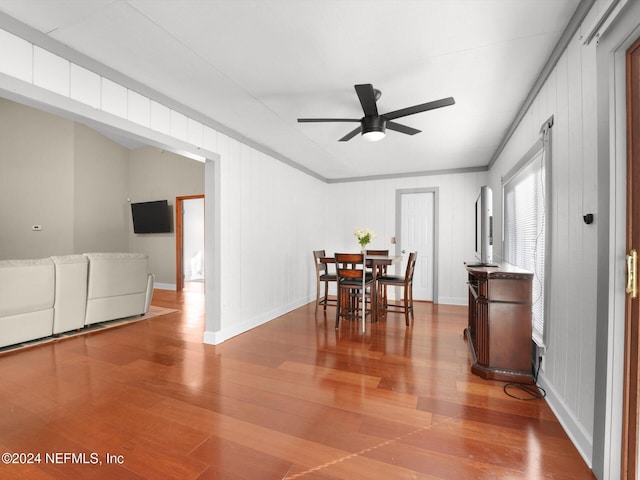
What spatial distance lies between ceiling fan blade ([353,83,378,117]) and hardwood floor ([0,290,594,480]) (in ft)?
7.36

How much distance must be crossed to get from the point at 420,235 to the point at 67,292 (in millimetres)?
5394

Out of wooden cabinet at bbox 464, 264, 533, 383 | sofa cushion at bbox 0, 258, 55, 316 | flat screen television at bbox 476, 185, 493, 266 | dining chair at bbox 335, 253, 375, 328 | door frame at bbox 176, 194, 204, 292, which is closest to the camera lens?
wooden cabinet at bbox 464, 264, 533, 383

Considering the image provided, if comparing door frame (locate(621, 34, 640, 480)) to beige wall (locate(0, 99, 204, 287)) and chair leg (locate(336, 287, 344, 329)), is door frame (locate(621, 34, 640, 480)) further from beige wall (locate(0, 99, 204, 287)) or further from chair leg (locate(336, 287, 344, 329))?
beige wall (locate(0, 99, 204, 287))

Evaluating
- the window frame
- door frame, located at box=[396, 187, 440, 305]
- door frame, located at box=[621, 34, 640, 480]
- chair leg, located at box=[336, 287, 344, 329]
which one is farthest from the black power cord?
door frame, located at box=[396, 187, 440, 305]

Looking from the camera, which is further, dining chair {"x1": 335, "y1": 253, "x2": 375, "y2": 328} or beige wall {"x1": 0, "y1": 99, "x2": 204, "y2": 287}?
beige wall {"x1": 0, "y1": 99, "x2": 204, "y2": 287}

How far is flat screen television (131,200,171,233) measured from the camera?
21.9 feet

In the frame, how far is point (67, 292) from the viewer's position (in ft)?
11.2

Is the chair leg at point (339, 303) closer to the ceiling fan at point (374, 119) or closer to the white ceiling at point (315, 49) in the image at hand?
the ceiling fan at point (374, 119)

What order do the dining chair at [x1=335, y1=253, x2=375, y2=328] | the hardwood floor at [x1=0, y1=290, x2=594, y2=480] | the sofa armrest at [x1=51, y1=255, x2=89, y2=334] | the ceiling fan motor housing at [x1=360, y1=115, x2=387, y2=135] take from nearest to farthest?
the hardwood floor at [x1=0, y1=290, x2=594, y2=480] < the ceiling fan motor housing at [x1=360, y1=115, x2=387, y2=135] < the sofa armrest at [x1=51, y1=255, x2=89, y2=334] < the dining chair at [x1=335, y1=253, x2=375, y2=328]

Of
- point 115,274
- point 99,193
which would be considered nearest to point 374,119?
point 115,274

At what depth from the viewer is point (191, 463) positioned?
4.89ft

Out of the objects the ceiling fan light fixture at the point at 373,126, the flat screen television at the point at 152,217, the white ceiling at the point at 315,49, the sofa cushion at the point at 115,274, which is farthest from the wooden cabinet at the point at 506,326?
the flat screen television at the point at 152,217

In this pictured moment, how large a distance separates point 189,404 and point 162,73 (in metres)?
2.51

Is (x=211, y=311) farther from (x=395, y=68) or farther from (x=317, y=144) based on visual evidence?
(x=395, y=68)
